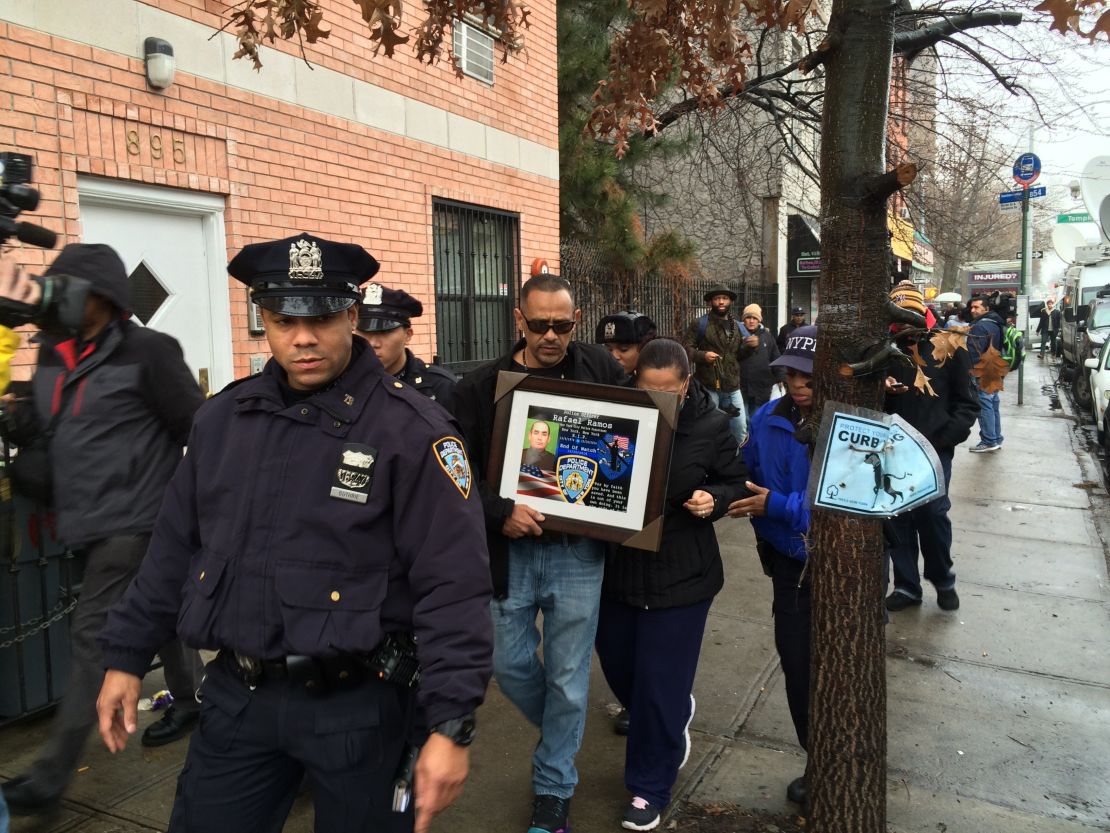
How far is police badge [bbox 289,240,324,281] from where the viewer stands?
2.07m

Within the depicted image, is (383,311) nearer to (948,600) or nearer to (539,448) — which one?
(539,448)

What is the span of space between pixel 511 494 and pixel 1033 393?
1956 centimetres

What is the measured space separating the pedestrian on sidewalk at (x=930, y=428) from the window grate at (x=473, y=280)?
439cm

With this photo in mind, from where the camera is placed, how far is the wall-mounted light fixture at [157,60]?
17.0ft

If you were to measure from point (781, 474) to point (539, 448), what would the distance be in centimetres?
98

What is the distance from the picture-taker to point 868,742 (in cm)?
288

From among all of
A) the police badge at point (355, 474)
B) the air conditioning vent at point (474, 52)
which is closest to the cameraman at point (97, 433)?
the police badge at point (355, 474)

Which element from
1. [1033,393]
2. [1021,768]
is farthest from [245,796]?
[1033,393]

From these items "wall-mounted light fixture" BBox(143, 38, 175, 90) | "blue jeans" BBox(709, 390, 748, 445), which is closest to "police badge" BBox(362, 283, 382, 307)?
"wall-mounted light fixture" BBox(143, 38, 175, 90)

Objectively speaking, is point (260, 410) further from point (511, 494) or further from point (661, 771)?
point (661, 771)

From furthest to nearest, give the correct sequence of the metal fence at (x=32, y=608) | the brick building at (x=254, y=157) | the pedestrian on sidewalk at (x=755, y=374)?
the pedestrian on sidewalk at (x=755, y=374) < the brick building at (x=254, y=157) < the metal fence at (x=32, y=608)

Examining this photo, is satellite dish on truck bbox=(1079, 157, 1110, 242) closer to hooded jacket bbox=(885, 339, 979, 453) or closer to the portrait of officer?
hooded jacket bbox=(885, 339, 979, 453)

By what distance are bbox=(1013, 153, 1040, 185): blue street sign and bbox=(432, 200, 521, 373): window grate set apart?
6.83m

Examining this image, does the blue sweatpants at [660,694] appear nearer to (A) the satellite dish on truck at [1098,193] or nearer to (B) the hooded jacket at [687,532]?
(B) the hooded jacket at [687,532]
